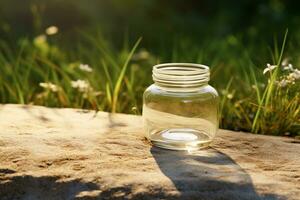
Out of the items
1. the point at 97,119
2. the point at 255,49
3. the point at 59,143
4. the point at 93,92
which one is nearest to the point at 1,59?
the point at 93,92

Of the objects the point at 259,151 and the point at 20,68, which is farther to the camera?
the point at 20,68

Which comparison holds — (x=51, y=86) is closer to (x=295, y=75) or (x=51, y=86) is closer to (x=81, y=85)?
(x=81, y=85)

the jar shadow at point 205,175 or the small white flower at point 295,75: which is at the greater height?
the small white flower at point 295,75

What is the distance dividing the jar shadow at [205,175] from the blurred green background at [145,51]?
69 cm

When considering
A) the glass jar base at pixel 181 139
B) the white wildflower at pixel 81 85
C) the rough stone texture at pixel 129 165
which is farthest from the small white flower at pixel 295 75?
the white wildflower at pixel 81 85

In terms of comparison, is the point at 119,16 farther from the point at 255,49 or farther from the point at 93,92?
Result: the point at 93,92

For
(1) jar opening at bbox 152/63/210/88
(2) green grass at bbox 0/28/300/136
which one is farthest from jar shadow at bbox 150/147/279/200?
(2) green grass at bbox 0/28/300/136

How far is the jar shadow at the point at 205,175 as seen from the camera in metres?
2.34

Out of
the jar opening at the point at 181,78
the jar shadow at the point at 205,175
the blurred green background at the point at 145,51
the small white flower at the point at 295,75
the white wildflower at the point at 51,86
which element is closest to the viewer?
the jar shadow at the point at 205,175

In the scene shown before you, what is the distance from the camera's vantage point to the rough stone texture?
7.77 ft

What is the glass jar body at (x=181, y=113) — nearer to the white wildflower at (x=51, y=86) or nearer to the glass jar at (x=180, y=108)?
the glass jar at (x=180, y=108)

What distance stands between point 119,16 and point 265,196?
5.72m

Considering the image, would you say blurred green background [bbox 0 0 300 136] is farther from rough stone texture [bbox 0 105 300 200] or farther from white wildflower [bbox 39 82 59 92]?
rough stone texture [bbox 0 105 300 200]

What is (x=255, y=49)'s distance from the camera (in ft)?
19.1
